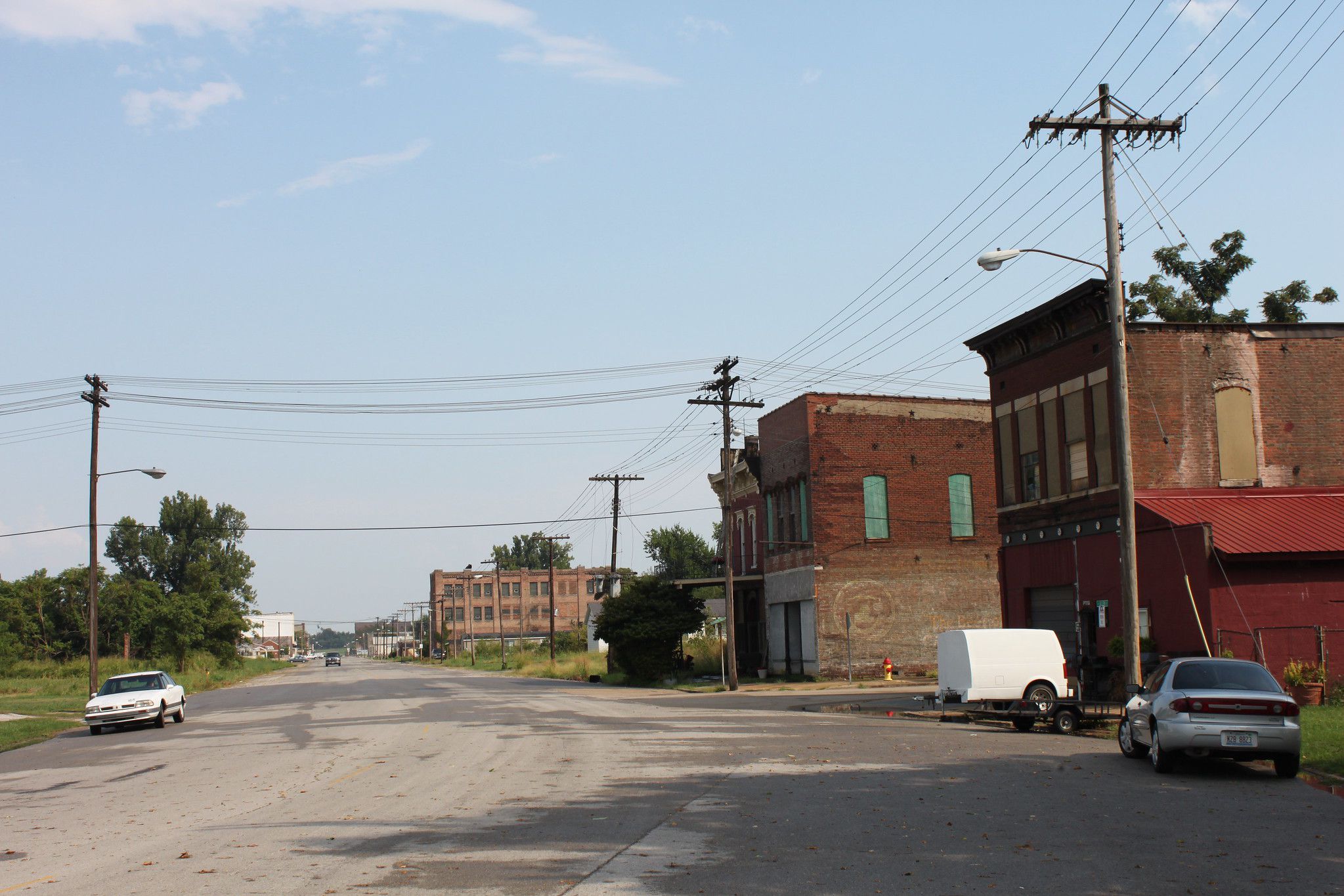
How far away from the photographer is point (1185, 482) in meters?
30.2

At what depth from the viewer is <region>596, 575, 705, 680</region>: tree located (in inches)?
1993

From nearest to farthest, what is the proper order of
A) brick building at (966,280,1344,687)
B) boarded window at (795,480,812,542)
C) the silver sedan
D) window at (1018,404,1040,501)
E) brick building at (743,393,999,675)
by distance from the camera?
the silver sedan, brick building at (966,280,1344,687), window at (1018,404,1040,501), brick building at (743,393,999,675), boarded window at (795,480,812,542)

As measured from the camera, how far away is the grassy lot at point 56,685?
3228cm

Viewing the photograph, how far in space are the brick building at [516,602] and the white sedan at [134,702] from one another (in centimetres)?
11689

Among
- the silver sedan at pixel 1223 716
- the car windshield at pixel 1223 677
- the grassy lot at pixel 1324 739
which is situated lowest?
Answer: the grassy lot at pixel 1324 739

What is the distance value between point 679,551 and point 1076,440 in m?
97.2

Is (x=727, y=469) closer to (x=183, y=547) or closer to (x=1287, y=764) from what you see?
(x=1287, y=764)

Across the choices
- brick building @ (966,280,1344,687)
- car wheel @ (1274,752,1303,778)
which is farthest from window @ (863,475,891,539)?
car wheel @ (1274,752,1303,778)

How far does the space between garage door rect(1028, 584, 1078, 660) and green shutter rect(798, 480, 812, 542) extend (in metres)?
14.6

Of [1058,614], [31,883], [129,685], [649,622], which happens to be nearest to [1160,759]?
[31,883]

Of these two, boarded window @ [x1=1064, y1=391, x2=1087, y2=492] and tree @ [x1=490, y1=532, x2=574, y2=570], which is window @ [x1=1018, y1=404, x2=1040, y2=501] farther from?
tree @ [x1=490, y1=532, x2=574, y2=570]

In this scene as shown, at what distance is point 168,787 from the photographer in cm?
1678

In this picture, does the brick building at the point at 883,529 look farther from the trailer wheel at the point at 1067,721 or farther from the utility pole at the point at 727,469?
the trailer wheel at the point at 1067,721

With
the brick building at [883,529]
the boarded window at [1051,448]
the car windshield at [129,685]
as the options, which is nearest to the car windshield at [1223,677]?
the boarded window at [1051,448]
